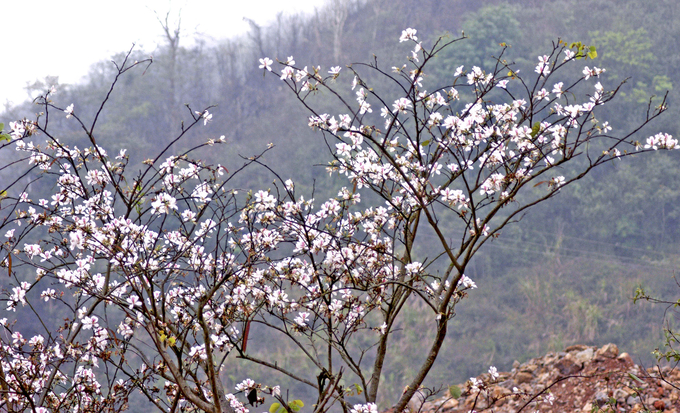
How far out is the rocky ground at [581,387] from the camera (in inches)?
134

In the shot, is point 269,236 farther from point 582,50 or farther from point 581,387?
point 581,387

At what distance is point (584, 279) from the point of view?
11.3 metres

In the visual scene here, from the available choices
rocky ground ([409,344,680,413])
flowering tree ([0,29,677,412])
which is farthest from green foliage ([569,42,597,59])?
rocky ground ([409,344,680,413])

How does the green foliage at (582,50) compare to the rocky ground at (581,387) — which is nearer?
the green foliage at (582,50)

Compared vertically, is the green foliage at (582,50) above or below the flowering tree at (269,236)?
above

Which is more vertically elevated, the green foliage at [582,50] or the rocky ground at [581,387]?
the green foliage at [582,50]

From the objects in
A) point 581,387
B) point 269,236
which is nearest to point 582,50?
point 269,236

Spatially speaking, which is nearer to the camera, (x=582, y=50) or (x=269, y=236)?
(x=582, y=50)

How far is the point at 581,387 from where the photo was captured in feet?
12.9

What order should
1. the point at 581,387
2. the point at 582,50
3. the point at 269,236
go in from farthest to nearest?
the point at 581,387 → the point at 269,236 → the point at 582,50

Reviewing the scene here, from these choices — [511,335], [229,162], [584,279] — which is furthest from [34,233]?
[584,279]

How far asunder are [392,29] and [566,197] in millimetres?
8973

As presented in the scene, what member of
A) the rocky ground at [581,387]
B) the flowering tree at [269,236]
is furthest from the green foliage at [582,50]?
the rocky ground at [581,387]

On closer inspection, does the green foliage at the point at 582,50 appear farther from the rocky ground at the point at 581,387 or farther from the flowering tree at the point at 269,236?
the rocky ground at the point at 581,387
